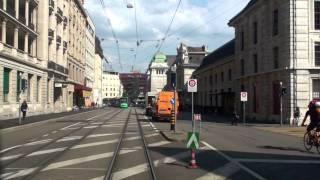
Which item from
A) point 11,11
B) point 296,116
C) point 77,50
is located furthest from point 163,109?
point 77,50

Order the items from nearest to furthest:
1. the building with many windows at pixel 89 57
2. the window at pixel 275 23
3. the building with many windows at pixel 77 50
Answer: the window at pixel 275 23 → the building with many windows at pixel 77 50 → the building with many windows at pixel 89 57

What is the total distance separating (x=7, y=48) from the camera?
49688mm

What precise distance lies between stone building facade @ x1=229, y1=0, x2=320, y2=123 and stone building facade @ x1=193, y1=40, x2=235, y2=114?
13.2 m

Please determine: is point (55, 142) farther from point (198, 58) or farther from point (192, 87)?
point (198, 58)

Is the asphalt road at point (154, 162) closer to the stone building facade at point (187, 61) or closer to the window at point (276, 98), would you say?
the window at point (276, 98)

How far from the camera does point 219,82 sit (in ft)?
273

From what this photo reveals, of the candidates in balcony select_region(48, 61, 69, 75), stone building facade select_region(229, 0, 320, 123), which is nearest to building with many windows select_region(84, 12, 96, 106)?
balcony select_region(48, 61, 69, 75)

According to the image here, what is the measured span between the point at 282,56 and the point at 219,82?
118 ft

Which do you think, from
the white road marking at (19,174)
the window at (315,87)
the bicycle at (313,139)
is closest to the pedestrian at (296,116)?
the window at (315,87)

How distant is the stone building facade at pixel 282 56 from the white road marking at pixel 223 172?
32.1 meters

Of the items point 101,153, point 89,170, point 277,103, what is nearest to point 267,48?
point 277,103

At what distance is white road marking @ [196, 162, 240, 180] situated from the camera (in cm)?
1260

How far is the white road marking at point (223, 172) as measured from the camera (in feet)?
41.3

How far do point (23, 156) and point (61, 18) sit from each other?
212 ft
